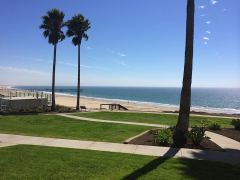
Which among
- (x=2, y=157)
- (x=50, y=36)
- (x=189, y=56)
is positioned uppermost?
(x=50, y=36)

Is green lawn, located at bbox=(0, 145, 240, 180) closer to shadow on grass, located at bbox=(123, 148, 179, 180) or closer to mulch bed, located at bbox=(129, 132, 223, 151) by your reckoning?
shadow on grass, located at bbox=(123, 148, 179, 180)

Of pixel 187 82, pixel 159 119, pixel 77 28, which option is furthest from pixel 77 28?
pixel 187 82

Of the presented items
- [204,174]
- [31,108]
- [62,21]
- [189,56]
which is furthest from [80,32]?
[204,174]

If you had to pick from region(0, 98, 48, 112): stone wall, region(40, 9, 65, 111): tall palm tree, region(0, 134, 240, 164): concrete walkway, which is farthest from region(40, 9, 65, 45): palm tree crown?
region(0, 134, 240, 164): concrete walkway

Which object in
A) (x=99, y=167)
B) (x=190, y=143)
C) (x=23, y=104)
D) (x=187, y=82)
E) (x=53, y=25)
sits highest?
(x=53, y=25)

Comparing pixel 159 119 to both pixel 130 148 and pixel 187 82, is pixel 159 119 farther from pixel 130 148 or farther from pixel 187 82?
pixel 130 148

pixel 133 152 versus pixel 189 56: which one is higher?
pixel 189 56

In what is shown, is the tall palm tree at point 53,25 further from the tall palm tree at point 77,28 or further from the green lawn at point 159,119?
the green lawn at point 159,119

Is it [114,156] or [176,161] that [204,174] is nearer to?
[176,161]

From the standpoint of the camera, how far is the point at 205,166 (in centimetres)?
993

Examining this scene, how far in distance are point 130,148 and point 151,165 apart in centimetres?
285

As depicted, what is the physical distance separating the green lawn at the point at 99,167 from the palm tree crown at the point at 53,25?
28887 mm

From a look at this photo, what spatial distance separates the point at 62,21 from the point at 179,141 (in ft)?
95.3

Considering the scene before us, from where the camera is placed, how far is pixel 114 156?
36.3 ft
